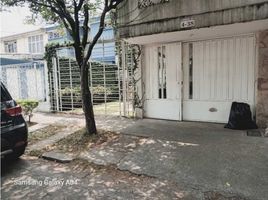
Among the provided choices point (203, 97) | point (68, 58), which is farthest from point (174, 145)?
point (68, 58)

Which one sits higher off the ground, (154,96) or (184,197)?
(154,96)

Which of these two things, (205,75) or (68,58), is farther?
(68,58)

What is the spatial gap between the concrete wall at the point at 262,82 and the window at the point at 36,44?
21.5 meters

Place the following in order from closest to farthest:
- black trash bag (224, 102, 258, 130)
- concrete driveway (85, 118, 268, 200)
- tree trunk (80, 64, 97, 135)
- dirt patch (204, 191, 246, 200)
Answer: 1. dirt patch (204, 191, 246, 200)
2. concrete driveway (85, 118, 268, 200)
3. tree trunk (80, 64, 97, 135)
4. black trash bag (224, 102, 258, 130)

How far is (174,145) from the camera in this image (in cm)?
501

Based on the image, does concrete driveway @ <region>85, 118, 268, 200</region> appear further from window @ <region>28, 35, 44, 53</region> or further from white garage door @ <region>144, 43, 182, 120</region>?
window @ <region>28, 35, 44, 53</region>

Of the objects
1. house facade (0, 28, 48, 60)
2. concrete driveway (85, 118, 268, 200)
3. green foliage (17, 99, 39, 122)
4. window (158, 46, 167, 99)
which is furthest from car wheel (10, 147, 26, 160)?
house facade (0, 28, 48, 60)

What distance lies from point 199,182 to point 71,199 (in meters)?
1.86

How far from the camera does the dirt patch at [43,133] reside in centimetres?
586

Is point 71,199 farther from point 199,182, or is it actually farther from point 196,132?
point 196,132

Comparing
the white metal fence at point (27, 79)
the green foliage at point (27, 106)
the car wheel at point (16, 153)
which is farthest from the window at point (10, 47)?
the car wheel at point (16, 153)

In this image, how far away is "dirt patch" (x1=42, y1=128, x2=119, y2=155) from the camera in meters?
5.02

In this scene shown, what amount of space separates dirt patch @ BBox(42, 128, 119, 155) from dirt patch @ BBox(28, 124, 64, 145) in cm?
70

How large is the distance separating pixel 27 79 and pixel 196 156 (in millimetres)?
7968
